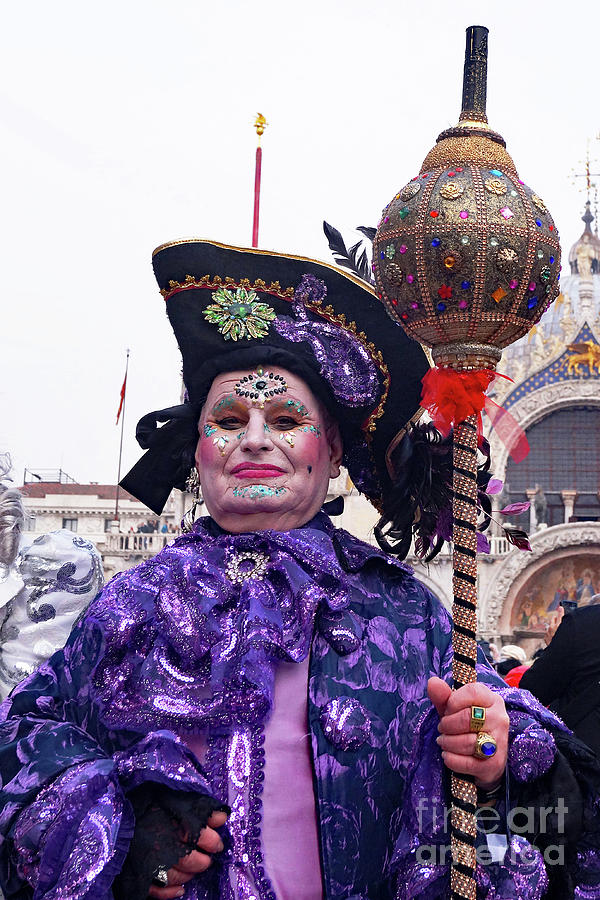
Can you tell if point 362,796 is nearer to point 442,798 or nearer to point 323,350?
point 442,798

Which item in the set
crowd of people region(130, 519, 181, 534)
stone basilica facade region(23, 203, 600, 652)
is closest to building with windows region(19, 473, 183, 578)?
crowd of people region(130, 519, 181, 534)

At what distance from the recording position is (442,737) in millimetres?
2295

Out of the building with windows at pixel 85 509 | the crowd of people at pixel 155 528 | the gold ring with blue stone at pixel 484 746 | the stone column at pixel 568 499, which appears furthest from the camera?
the building with windows at pixel 85 509

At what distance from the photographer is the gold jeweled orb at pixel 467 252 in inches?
88.6

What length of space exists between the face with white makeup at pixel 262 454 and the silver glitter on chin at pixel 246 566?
9 centimetres

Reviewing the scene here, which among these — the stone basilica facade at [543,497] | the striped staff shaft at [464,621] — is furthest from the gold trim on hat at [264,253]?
the stone basilica facade at [543,497]

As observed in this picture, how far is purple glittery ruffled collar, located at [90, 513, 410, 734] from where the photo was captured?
2457 mm

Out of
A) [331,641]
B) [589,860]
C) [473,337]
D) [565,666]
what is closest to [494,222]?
[473,337]

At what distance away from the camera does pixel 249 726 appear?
8.09 feet

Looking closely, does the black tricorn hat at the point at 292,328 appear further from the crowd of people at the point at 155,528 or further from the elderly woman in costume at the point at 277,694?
the crowd of people at the point at 155,528

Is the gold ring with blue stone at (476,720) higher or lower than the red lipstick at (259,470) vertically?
lower

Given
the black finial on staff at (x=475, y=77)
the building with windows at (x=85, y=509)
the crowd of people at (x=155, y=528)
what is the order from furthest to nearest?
the building with windows at (x=85, y=509)
the crowd of people at (x=155, y=528)
the black finial on staff at (x=475, y=77)

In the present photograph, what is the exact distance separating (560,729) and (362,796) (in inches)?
18.5

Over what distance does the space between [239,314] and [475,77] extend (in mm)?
828
